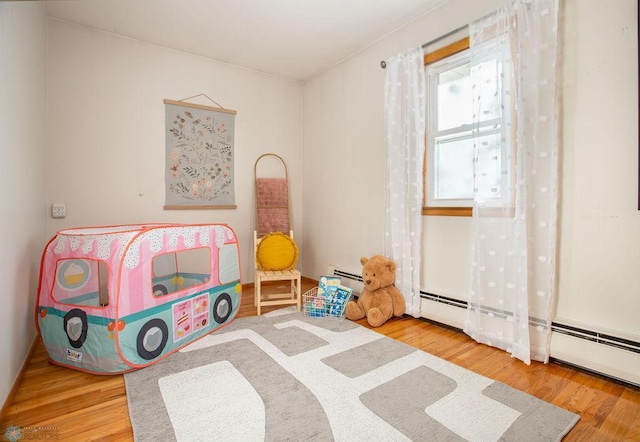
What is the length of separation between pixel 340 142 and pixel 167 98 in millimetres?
1798

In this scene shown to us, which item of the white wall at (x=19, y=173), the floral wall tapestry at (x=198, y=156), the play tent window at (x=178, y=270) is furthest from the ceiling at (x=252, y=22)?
the play tent window at (x=178, y=270)

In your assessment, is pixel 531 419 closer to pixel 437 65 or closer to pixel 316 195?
pixel 437 65

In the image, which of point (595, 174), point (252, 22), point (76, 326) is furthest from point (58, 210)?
point (595, 174)

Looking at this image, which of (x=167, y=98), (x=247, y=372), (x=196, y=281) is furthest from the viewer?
(x=167, y=98)

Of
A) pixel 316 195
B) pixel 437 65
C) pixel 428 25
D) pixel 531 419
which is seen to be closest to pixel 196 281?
pixel 316 195

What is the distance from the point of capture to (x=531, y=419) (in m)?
1.39

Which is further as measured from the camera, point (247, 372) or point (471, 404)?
point (247, 372)

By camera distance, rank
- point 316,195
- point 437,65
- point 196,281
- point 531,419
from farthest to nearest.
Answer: point 316,195
point 196,281
point 437,65
point 531,419

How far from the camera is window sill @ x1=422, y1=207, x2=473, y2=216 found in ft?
7.61

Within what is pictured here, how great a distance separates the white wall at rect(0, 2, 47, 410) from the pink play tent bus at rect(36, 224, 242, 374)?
160mm

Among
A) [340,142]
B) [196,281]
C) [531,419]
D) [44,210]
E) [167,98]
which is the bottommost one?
[531,419]

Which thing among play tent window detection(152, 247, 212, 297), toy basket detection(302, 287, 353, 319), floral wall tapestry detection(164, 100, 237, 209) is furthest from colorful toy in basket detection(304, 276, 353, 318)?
floral wall tapestry detection(164, 100, 237, 209)

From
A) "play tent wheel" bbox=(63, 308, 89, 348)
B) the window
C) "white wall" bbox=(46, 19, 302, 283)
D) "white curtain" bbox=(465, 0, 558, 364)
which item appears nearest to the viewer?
"play tent wheel" bbox=(63, 308, 89, 348)

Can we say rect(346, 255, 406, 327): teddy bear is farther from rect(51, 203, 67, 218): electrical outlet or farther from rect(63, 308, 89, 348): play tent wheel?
rect(51, 203, 67, 218): electrical outlet
